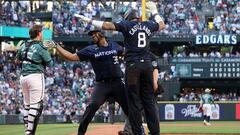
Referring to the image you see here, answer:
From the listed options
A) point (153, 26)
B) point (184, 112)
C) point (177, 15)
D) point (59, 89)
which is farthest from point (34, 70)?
point (177, 15)

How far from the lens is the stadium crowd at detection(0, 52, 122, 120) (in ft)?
107

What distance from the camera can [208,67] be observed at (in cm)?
3775

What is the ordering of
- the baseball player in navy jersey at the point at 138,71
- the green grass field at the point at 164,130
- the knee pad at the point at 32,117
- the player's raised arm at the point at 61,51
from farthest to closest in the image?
the green grass field at the point at 164,130 < the knee pad at the point at 32,117 < the player's raised arm at the point at 61,51 < the baseball player in navy jersey at the point at 138,71

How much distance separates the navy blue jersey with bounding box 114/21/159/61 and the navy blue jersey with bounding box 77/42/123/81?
1.22 m

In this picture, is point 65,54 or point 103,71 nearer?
point 65,54

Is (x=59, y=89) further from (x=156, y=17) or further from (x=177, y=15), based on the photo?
(x=156, y=17)

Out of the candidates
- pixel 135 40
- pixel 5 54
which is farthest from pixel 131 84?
pixel 5 54

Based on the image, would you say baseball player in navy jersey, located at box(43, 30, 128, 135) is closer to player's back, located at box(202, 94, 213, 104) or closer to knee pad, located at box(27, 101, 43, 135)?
knee pad, located at box(27, 101, 43, 135)

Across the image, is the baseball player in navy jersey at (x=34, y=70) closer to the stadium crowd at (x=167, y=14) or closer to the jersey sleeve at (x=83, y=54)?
the jersey sleeve at (x=83, y=54)

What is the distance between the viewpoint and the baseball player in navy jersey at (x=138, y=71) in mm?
9711

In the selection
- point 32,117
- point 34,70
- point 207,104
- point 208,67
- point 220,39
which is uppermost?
point 220,39

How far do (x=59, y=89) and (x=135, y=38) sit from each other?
84.3ft

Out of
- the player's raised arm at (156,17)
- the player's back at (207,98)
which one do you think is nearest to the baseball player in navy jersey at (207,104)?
the player's back at (207,98)

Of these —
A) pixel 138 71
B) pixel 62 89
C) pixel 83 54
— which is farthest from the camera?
pixel 62 89
